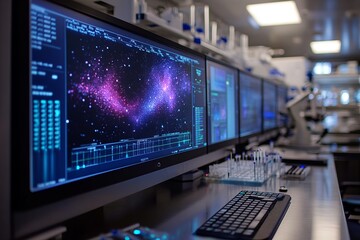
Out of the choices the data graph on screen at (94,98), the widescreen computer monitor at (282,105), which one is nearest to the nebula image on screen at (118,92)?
the data graph on screen at (94,98)

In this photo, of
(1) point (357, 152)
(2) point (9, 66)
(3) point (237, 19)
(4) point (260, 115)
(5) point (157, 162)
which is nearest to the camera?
(2) point (9, 66)

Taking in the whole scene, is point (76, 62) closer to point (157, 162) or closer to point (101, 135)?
point (101, 135)

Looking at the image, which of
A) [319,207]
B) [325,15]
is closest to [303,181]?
[319,207]

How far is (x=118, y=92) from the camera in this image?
0.96 meters

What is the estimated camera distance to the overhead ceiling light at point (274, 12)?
3.23 m

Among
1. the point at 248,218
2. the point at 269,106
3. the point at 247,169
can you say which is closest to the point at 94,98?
the point at 248,218

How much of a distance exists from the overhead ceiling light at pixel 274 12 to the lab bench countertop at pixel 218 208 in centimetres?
208

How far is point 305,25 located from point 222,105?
3.72 m

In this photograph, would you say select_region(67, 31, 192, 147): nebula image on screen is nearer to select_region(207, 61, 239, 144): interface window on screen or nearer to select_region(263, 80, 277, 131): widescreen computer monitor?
select_region(207, 61, 239, 144): interface window on screen

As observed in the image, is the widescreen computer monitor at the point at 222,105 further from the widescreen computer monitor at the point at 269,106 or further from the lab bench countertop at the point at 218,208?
the widescreen computer monitor at the point at 269,106

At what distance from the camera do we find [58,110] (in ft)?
2.41

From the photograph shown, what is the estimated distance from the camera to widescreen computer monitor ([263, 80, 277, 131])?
3.01m

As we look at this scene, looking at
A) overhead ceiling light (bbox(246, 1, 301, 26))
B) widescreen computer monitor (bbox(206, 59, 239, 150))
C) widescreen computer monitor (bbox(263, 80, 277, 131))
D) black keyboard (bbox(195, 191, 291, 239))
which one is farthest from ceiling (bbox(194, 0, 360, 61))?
black keyboard (bbox(195, 191, 291, 239))

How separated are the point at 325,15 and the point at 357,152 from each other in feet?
6.66
